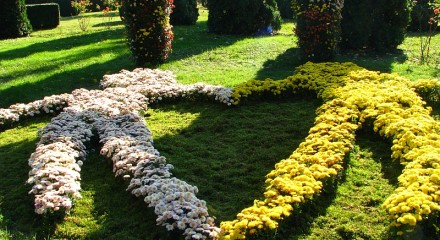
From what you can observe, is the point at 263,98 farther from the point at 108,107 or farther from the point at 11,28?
the point at 11,28

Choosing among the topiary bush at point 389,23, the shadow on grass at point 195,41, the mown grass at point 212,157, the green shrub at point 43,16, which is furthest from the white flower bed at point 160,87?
the green shrub at point 43,16

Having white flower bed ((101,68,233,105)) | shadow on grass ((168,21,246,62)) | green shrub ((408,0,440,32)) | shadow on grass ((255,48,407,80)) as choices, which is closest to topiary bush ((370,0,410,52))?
shadow on grass ((255,48,407,80))

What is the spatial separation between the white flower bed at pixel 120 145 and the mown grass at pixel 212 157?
0.62ft

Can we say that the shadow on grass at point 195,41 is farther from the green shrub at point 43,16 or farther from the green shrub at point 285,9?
the green shrub at point 43,16

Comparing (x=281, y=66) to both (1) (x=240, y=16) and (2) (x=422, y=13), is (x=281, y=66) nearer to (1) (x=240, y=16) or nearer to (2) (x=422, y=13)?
(1) (x=240, y=16)

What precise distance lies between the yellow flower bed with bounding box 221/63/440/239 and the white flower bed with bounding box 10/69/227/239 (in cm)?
47

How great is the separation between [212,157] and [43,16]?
53.5 feet

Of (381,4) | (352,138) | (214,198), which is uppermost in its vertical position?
(381,4)

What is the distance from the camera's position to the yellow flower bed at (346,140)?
4176 millimetres

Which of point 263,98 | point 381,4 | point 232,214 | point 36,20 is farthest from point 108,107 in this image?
point 36,20

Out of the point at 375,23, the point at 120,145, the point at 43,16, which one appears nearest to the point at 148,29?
the point at 120,145

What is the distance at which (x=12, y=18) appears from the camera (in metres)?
16.3

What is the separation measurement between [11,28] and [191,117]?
1125 centimetres

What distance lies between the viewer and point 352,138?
5992mm
